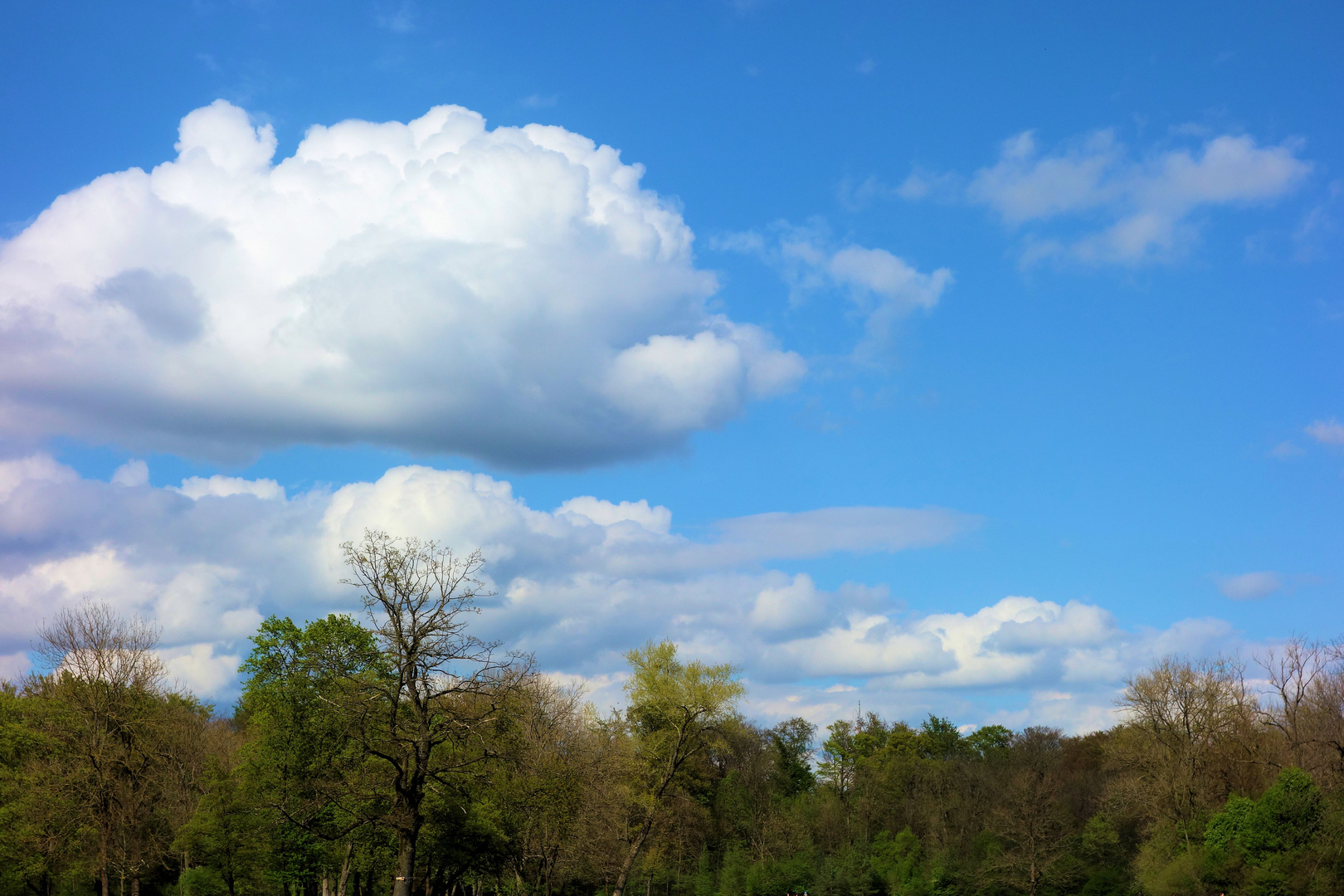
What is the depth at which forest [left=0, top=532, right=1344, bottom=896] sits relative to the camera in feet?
145

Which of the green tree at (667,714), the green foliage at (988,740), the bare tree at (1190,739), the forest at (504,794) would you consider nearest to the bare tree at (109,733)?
the forest at (504,794)

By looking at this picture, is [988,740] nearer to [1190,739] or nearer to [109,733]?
[1190,739]

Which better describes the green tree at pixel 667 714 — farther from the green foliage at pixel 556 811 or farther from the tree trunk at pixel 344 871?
the tree trunk at pixel 344 871

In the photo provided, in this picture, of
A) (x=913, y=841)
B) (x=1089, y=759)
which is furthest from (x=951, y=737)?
(x=913, y=841)

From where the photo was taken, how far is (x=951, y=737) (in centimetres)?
13062

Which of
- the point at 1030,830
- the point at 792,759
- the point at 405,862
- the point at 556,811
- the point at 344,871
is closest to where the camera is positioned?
the point at 405,862

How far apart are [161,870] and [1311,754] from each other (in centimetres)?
7913

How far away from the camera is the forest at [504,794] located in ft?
145

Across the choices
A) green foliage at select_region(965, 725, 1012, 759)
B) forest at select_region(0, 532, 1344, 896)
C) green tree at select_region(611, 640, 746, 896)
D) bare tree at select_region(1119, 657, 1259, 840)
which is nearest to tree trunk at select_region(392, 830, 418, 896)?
forest at select_region(0, 532, 1344, 896)

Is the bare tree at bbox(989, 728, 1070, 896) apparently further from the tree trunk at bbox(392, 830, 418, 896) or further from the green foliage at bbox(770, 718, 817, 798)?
the tree trunk at bbox(392, 830, 418, 896)

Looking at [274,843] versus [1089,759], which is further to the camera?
[1089,759]

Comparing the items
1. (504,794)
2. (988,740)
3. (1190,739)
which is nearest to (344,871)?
(504,794)

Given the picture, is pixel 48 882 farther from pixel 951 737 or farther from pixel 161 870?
pixel 951 737

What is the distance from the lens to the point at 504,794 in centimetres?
5269
